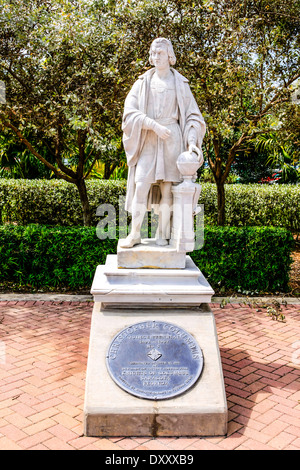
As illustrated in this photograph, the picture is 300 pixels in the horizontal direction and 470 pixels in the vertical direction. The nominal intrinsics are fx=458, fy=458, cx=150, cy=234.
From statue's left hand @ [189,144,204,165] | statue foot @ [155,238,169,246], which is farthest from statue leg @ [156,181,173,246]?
statue's left hand @ [189,144,204,165]

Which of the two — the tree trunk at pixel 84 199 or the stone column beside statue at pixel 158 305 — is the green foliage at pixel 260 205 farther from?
the stone column beside statue at pixel 158 305

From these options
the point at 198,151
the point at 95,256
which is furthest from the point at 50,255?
the point at 198,151

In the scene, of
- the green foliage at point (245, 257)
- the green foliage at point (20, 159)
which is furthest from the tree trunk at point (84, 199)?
the green foliage at point (245, 257)

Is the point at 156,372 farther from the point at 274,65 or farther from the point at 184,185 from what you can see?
the point at 274,65

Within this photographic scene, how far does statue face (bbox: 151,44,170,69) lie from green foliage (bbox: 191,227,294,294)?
3.39 metres

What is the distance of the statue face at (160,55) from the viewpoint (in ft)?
14.8

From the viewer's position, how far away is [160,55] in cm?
452

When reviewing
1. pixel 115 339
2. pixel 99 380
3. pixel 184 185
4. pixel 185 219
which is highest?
pixel 184 185

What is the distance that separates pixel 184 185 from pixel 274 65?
17.3 feet

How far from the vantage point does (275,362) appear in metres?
4.97

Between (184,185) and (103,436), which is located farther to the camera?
(184,185)

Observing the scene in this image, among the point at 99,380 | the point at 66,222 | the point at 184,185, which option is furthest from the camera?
the point at 66,222

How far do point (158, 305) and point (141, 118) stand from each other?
1.81 m

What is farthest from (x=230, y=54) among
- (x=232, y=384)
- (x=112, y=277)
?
(x=232, y=384)
